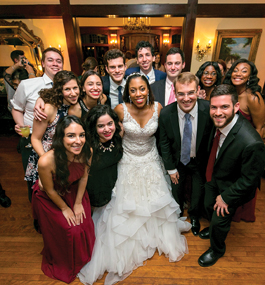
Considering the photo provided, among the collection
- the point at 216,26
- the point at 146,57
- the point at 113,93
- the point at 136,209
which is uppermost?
the point at 216,26

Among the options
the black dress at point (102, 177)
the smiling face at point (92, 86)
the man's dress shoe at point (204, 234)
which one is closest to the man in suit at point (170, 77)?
the smiling face at point (92, 86)

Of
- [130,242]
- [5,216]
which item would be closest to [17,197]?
[5,216]

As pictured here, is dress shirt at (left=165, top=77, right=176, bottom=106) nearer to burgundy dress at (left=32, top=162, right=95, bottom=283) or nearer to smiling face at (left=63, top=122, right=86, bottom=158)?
smiling face at (left=63, top=122, right=86, bottom=158)

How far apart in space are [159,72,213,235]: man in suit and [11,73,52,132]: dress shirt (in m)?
1.56

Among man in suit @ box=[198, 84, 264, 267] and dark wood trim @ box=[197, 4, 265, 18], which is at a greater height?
dark wood trim @ box=[197, 4, 265, 18]

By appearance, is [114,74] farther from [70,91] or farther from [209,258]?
[209,258]

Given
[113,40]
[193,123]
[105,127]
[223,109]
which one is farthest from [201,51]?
[105,127]

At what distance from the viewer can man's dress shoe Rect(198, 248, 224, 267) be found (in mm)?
1944

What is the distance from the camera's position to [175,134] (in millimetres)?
2039

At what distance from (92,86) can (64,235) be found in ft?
5.33

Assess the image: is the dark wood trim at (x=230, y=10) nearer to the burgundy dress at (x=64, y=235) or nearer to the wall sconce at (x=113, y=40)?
the wall sconce at (x=113, y=40)

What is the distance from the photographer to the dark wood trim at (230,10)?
5156 millimetres

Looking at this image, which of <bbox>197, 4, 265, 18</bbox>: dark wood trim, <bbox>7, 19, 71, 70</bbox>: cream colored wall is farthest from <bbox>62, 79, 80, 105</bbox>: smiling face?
<bbox>197, 4, 265, 18</bbox>: dark wood trim

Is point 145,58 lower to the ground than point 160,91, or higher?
higher
